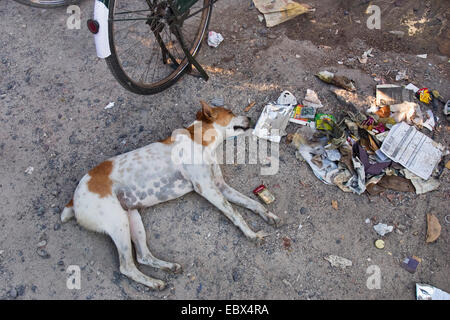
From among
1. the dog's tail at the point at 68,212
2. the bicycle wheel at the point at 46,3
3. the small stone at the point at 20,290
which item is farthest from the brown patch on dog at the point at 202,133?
the bicycle wheel at the point at 46,3

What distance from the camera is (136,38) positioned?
418cm

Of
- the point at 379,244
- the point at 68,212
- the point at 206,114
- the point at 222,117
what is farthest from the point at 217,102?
the point at 379,244

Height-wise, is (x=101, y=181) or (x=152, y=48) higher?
(x=152, y=48)

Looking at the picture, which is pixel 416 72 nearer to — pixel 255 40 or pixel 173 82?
pixel 255 40

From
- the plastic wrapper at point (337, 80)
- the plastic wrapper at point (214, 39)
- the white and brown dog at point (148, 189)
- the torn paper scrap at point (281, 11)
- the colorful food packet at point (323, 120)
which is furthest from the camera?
the torn paper scrap at point (281, 11)

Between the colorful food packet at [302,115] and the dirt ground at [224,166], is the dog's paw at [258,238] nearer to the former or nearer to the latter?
the dirt ground at [224,166]

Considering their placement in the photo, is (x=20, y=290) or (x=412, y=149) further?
(x=412, y=149)

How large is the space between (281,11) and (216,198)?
8.24ft

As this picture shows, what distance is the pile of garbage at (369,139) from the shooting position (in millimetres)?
3066

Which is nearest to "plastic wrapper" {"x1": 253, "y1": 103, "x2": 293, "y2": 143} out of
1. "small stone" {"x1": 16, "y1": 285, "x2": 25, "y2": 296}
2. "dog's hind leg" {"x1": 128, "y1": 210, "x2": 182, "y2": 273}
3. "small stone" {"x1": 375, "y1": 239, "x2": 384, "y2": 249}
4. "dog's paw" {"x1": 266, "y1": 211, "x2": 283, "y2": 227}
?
"dog's paw" {"x1": 266, "y1": 211, "x2": 283, "y2": 227}

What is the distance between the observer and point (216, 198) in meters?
2.90

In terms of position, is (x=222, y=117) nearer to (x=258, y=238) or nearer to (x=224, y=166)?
(x=224, y=166)

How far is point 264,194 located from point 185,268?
34.6 inches

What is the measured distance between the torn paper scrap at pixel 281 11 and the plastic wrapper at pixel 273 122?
1.23 metres
